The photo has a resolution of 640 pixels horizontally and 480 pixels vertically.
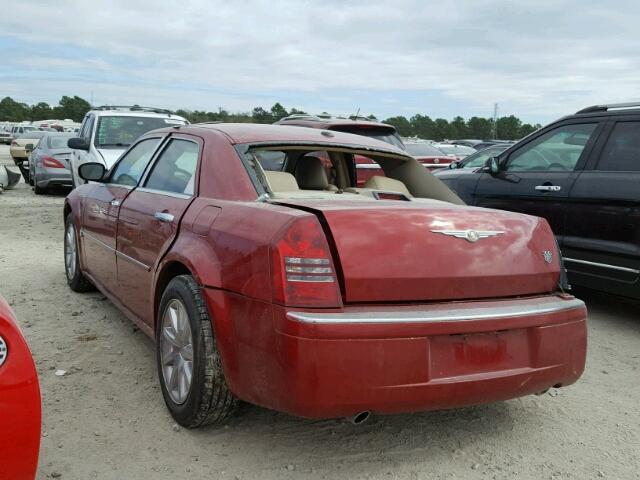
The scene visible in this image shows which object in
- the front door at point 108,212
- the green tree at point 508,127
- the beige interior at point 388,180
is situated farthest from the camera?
the green tree at point 508,127

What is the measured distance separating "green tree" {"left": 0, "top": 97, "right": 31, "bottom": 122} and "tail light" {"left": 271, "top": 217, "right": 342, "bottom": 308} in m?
111

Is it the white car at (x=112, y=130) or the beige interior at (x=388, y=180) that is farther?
the white car at (x=112, y=130)

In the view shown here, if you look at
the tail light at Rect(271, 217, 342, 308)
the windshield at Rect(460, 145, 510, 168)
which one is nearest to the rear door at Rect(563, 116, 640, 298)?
the tail light at Rect(271, 217, 342, 308)

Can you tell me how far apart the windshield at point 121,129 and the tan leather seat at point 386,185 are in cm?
745

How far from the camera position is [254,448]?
309cm

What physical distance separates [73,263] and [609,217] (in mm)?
4602

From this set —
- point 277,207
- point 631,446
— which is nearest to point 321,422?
point 277,207

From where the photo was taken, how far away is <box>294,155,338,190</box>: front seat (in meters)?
4.34

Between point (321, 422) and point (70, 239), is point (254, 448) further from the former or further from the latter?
point (70, 239)

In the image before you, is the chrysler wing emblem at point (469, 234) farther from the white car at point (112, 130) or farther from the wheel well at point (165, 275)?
the white car at point (112, 130)

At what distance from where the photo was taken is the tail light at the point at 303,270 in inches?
104

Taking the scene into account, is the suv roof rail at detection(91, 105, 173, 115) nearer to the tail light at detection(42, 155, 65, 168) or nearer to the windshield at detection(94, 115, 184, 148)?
the windshield at detection(94, 115, 184, 148)

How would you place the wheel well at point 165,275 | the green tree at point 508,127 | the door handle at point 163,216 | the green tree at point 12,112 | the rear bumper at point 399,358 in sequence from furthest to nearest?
the green tree at point 12,112, the green tree at point 508,127, the door handle at point 163,216, the wheel well at point 165,275, the rear bumper at point 399,358

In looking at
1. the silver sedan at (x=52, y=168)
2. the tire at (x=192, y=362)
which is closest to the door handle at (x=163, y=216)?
the tire at (x=192, y=362)
